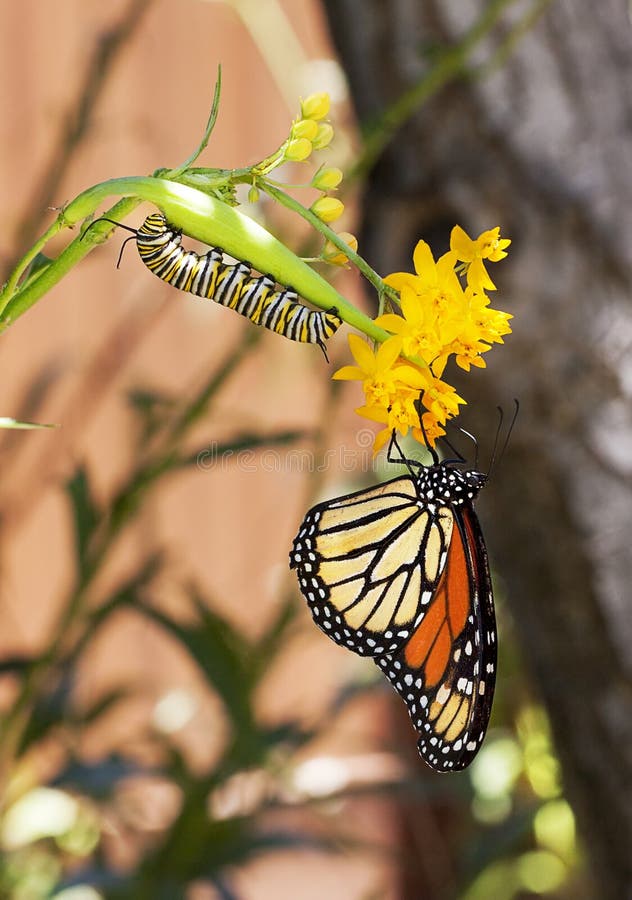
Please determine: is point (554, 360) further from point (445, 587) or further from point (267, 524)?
point (267, 524)

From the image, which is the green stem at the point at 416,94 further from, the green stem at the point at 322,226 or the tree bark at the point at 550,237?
the green stem at the point at 322,226

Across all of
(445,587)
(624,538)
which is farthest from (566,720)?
(445,587)

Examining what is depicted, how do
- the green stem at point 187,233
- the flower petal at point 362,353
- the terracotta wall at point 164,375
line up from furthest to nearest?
the terracotta wall at point 164,375, the flower petal at point 362,353, the green stem at point 187,233

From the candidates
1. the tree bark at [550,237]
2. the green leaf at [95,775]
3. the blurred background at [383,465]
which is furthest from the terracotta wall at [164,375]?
the tree bark at [550,237]

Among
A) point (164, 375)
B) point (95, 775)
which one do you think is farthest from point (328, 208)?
point (164, 375)

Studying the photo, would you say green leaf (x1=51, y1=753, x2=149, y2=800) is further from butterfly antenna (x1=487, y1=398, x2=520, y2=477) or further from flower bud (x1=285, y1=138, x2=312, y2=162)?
flower bud (x1=285, y1=138, x2=312, y2=162)
